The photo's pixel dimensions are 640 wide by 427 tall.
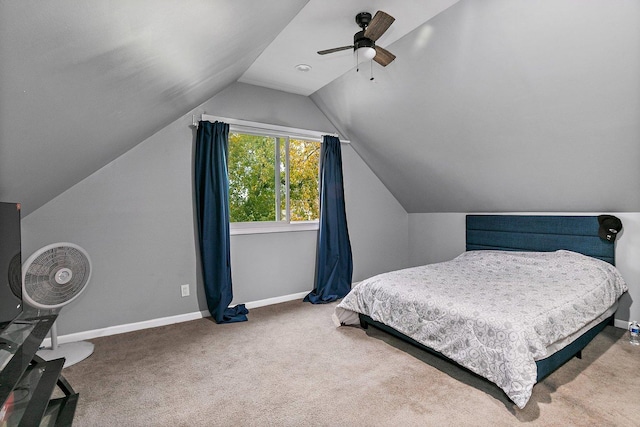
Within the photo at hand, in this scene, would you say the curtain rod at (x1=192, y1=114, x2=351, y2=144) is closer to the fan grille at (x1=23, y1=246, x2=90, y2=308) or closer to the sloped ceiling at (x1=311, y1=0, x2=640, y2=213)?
the sloped ceiling at (x1=311, y1=0, x2=640, y2=213)

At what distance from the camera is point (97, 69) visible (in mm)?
1386

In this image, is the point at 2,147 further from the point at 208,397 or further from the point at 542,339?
the point at 542,339

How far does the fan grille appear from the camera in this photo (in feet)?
7.50

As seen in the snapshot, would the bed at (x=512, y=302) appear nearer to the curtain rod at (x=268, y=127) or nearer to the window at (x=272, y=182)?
the window at (x=272, y=182)

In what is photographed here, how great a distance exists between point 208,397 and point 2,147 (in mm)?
1722

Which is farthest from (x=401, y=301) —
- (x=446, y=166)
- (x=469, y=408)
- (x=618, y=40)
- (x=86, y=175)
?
(x=86, y=175)

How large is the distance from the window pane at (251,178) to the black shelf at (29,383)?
6.90 feet

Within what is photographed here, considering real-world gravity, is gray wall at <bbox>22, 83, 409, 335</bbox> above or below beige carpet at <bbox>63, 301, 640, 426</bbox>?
above

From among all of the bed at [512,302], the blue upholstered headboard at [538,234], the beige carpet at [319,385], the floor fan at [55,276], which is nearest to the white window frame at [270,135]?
A: the beige carpet at [319,385]

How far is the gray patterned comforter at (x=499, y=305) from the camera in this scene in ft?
6.29

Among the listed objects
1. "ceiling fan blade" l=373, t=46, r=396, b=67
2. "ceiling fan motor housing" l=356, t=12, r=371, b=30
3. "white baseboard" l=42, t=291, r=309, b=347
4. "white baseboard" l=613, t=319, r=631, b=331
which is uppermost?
"ceiling fan motor housing" l=356, t=12, r=371, b=30

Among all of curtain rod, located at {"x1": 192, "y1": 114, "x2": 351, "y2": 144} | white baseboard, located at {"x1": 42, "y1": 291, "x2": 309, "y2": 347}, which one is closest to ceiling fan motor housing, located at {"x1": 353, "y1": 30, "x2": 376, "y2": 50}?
curtain rod, located at {"x1": 192, "y1": 114, "x2": 351, "y2": 144}

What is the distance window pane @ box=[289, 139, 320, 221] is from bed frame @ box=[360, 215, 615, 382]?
1715 mm

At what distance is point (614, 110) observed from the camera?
2420 millimetres
